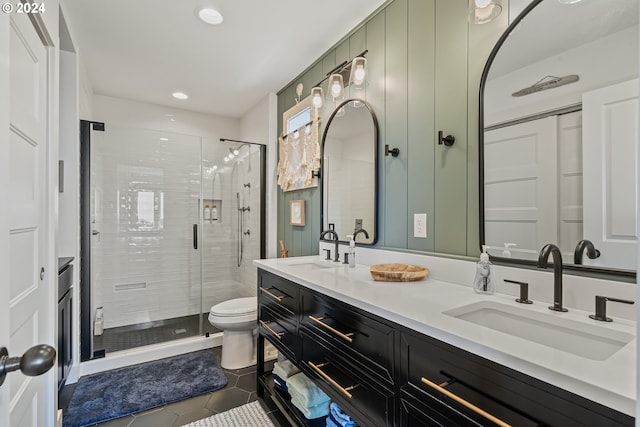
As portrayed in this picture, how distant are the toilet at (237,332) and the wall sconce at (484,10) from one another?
7.53ft

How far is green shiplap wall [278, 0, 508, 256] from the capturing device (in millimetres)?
1371

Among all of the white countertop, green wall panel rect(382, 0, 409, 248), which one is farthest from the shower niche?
green wall panel rect(382, 0, 409, 248)

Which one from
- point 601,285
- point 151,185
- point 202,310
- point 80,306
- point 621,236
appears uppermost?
point 151,185

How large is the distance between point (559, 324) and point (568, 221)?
369mm

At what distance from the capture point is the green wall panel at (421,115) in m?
1.54

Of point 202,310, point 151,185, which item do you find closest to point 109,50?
point 151,185

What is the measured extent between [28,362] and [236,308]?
6.68 feet

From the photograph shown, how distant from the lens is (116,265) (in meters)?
3.06

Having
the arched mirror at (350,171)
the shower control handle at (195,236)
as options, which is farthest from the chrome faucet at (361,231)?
the shower control handle at (195,236)

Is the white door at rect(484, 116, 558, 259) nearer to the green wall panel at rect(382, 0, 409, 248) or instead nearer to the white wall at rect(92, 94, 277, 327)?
the green wall panel at rect(382, 0, 409, 248)

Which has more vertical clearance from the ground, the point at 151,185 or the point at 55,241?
the point at 151,185

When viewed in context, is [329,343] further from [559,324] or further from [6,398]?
[6,398]

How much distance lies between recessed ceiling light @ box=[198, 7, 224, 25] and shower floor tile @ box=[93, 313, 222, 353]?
2595mm

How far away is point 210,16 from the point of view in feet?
6.32
